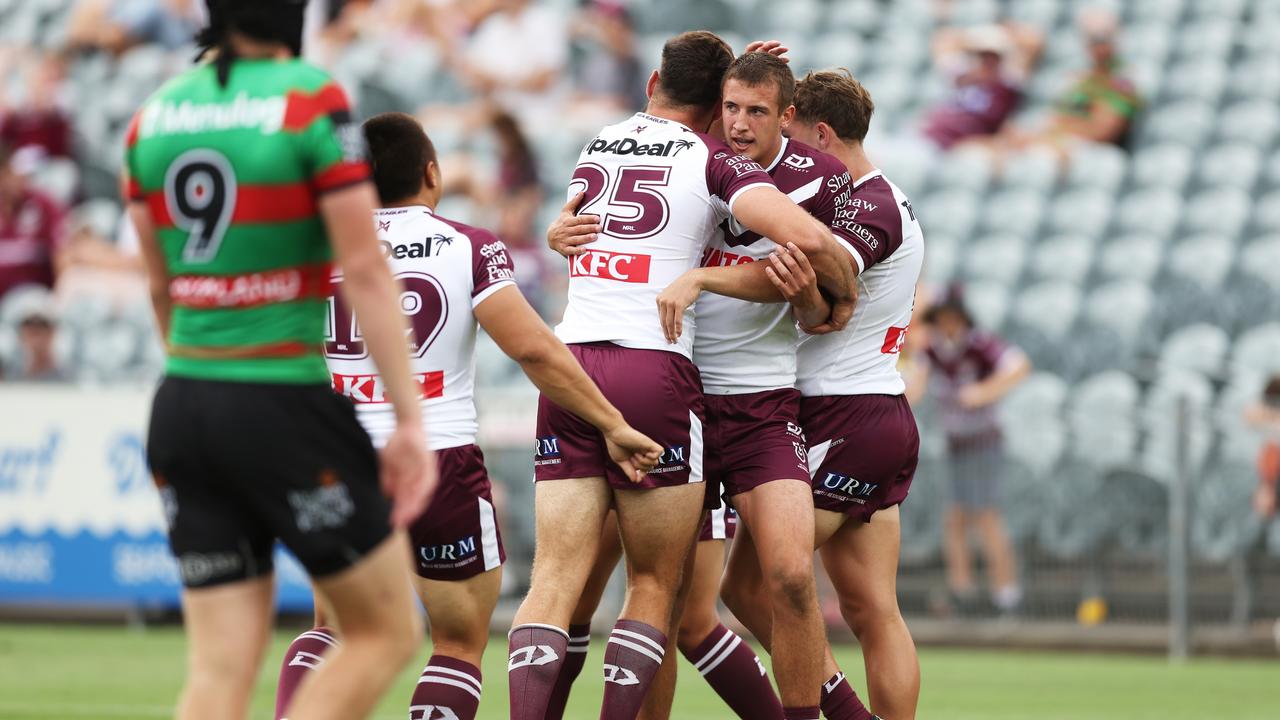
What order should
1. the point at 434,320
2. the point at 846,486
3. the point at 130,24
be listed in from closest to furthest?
the point at 434,320
the point at 846,486
the point at 130,24

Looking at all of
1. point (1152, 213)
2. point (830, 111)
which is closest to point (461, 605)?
point (830, 111)

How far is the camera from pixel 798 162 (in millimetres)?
6629

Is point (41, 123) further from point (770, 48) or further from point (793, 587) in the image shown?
point (793, 587)

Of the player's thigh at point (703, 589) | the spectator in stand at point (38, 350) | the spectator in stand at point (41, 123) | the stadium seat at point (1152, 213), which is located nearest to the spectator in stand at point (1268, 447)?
the stadium seat at point (1152, 213)

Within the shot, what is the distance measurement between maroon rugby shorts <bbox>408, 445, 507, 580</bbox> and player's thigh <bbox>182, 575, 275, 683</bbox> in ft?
4.36

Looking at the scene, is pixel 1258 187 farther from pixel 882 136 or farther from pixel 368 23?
pixel 368 23

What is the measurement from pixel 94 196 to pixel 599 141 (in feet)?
49.1

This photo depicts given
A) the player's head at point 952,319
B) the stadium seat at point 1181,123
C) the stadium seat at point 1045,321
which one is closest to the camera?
the player's head at point 952,319

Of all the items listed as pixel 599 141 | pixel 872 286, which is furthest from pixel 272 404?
pixel 872 286

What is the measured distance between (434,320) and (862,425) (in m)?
1.82

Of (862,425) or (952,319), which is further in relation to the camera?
(952,319)

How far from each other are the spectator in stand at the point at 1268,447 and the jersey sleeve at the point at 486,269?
8357 mm

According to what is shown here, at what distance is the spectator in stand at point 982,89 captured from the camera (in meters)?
18.0

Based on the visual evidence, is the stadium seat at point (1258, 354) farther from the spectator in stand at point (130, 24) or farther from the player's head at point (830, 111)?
the spectator in stand at point (130, 24)
